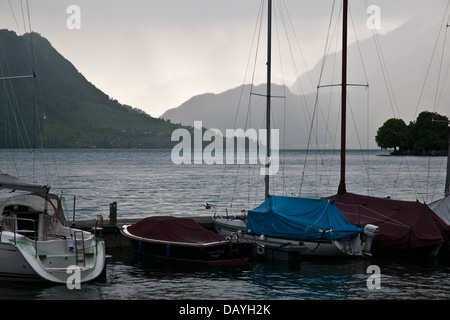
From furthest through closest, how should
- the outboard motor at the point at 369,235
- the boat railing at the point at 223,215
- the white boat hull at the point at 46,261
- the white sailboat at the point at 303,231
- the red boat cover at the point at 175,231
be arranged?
1. the boat railing at the point at 223,215
2. the outboard motor at the point at 369,235
3. the white sailboat at the point at 303,231
4. the red boat cover at the point at 175,231
5. the white boat hull at the point at 46,261

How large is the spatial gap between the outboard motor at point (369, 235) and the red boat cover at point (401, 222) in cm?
114

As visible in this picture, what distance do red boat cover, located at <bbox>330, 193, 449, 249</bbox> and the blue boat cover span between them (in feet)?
6.41

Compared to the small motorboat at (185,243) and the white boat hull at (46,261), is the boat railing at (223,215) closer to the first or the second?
the small motorboat at (185,243)

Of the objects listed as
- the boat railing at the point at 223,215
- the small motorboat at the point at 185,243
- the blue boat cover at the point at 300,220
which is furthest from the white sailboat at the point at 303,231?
the boat railing at the point at 223,215

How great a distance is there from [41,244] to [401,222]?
17766 millimetres

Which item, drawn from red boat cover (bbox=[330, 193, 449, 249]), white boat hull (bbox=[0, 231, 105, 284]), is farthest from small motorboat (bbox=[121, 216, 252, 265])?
red boat cover (bbox=[330, 193, 449, 249])

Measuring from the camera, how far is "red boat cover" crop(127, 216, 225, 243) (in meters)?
26.0

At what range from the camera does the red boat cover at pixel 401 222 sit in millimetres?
28016

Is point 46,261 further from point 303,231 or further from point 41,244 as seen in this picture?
point 303,231

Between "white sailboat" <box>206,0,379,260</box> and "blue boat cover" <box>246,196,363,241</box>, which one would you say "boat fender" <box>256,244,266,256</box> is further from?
"blue boat cover" <box>246,196,363,241</box>

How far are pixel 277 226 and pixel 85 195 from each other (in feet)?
165
